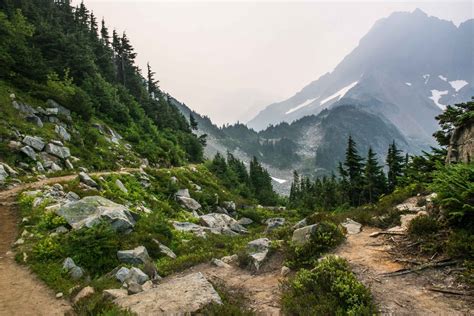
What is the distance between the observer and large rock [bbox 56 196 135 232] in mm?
12962

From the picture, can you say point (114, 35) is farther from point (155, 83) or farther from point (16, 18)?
point (16, 18)

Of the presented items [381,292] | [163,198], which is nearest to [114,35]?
[163,198]

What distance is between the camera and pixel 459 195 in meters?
8.66

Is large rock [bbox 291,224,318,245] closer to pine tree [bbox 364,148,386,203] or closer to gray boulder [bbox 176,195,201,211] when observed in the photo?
gray boulder [bbox 176,195,201,211]

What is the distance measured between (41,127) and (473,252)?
29978 millimetres

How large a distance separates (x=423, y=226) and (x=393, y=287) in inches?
124

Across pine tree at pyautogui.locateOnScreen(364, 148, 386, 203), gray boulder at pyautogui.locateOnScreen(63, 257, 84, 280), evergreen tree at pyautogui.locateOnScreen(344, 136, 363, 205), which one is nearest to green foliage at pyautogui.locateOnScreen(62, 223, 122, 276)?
gray boulder at pyautogui.locateOnScreen(63, 257, 84, 280)

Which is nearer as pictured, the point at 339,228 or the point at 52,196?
the point at 339,228

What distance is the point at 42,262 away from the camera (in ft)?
35.9

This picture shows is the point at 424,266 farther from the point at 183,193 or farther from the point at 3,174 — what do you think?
the point at 183,193

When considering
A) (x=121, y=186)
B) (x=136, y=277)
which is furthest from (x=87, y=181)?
(x=136, y=277)

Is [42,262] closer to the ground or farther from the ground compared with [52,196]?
closer to the ground

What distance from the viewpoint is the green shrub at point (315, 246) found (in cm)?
1000

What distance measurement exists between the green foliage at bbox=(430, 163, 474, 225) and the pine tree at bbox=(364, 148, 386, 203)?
40126mm
